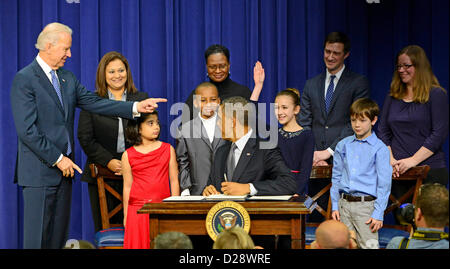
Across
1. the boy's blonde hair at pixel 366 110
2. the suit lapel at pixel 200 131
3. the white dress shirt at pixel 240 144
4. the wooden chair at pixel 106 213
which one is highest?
the boy's blonde hair at pixel 366 110

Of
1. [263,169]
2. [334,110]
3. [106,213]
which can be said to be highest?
[334,110]

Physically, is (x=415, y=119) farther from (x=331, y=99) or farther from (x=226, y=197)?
(x=226, y=197)

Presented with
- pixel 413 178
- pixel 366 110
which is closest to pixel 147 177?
pixel 366 110

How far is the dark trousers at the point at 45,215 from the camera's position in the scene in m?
4.25

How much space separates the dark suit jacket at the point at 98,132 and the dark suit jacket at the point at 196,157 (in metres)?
0.60

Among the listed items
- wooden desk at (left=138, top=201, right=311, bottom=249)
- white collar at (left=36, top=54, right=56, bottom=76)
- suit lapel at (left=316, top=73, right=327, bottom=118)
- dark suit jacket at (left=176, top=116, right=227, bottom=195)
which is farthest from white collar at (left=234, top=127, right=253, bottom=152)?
white collar at (left=36, top=54, right=56, bottom=76)

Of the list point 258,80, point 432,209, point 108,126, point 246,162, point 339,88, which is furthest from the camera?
point 258,80

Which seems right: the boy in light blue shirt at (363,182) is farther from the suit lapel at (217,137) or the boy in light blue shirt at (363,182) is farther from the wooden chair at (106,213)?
the wooden chair at (106,213)

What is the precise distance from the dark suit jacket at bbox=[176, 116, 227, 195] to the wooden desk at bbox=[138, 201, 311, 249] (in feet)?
2.14

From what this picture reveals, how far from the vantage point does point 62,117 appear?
172 inches

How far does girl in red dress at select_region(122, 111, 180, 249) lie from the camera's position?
4340 mm

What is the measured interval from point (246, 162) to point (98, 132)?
1.39 meters

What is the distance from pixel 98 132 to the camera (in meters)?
4.88

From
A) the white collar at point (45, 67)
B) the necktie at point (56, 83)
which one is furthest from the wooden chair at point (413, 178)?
the white collar at point (45, 67)
